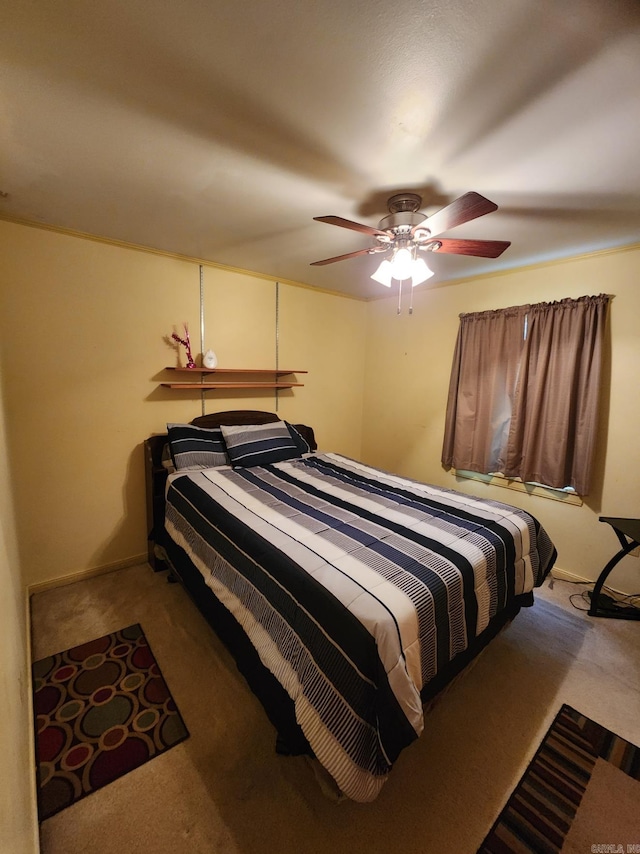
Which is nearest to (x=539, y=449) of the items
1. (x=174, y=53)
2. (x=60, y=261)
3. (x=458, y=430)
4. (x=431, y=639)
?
(x=458, y=430)

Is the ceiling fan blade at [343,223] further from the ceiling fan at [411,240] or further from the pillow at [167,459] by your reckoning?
the pillow at [167,459]

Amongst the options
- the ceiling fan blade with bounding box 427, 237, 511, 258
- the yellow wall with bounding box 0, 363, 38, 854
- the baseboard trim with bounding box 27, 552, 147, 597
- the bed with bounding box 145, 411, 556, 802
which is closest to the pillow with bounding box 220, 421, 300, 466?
the bed with bounding box 145, 411, 556, 802

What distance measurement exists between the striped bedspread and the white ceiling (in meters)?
1.70

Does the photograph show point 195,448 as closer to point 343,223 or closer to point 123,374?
point 123,374

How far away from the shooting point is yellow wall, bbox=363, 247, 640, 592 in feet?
7.72

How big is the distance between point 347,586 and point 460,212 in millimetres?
1584

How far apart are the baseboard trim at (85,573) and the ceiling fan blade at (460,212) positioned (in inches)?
120

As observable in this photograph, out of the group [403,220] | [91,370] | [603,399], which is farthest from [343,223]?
[603,399]

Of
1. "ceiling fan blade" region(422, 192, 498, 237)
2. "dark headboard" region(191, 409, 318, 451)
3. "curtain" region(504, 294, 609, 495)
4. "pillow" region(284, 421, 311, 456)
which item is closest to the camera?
"ceiling fan blade" region(422, 192, 498, 237)

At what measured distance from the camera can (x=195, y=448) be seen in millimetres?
2609

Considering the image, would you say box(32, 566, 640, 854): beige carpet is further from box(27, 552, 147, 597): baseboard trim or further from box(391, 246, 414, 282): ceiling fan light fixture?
box(391, 246, 414, 282): ceiling fan light fixture

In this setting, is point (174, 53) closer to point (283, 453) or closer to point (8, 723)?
point (8, 723)

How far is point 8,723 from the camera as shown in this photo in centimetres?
89

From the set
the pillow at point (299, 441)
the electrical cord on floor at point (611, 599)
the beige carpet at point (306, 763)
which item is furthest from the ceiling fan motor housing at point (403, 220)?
the electrical cord on floor at point (611, 599)
